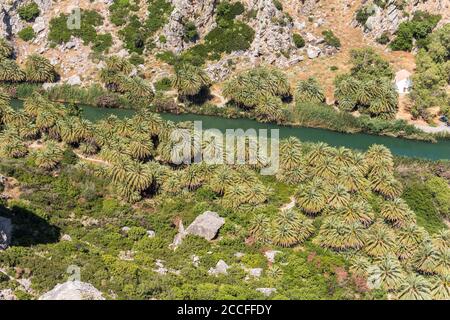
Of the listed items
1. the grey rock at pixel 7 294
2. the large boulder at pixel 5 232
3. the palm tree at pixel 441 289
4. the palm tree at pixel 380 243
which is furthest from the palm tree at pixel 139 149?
the palm tree at pixel 441 289

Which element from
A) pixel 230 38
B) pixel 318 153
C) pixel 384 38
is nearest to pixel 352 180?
pixel 318 153

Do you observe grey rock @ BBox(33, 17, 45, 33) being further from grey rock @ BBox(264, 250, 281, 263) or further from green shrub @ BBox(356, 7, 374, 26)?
grey rock @ BBox(264, 250, 281, 263)

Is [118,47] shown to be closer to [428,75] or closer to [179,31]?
Answer: [179,31]

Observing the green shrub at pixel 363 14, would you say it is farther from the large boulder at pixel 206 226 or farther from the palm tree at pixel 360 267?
the palm tree at pixel 360 267

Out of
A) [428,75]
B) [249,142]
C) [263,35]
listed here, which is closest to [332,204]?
[249,142]

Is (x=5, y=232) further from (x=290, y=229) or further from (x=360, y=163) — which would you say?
(x=360, y=163)

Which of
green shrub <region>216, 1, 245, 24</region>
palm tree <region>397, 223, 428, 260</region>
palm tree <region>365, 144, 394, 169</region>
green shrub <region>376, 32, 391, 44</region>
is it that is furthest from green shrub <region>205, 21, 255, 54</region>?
palm tree <region>397, 223, 428, 260</region>

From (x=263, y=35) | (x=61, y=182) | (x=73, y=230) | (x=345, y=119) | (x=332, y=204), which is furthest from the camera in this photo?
(x=263, y=35)
